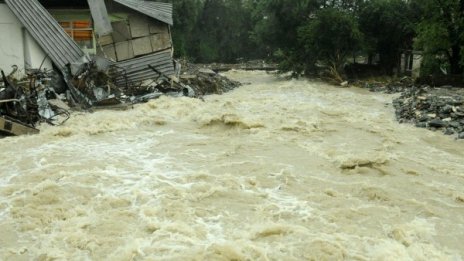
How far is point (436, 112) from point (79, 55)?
40.3ft

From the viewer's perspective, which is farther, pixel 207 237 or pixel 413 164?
pixel 413 164

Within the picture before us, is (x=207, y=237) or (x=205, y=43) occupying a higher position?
(x=205, y=43)

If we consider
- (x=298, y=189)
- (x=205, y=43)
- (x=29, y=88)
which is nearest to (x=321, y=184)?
(x=298, y=189)

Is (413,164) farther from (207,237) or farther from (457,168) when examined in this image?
(207,237)

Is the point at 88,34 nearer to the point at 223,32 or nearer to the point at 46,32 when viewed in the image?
the point at 46,32

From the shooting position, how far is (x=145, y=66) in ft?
62.1

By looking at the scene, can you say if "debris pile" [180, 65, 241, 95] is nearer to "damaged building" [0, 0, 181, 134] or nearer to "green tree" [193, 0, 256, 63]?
"damaged building" [0, 0, 181, 134]

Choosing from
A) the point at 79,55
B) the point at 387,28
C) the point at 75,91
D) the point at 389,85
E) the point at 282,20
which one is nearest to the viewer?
the point at 75,91

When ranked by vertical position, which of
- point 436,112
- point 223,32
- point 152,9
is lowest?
point 436,112

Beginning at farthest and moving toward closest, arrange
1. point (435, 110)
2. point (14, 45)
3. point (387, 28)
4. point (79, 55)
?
point (387, 28)
point (79, 55)
point (14, 45)
point (435, 110)

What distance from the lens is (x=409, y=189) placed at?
310 inches

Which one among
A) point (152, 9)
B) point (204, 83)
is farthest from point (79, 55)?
point (204, 83)

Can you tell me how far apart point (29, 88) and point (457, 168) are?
10570 mm

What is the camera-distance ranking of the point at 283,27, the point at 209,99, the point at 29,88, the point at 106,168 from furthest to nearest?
the point at 283,27
the point at 209,99
the point at 29,88
the point at 106,168
